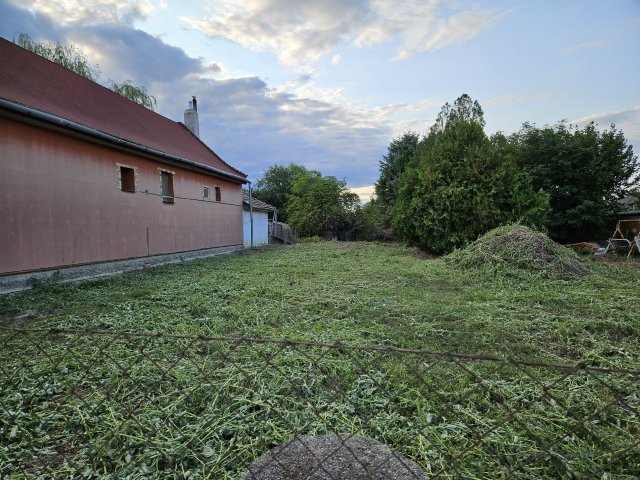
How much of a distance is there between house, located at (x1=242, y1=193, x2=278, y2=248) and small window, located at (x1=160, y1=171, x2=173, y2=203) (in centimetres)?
573

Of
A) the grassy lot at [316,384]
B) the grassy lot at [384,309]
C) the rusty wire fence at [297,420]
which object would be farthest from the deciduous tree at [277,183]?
the rusty wire fence at [297,420]

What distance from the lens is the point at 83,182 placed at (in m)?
7.77

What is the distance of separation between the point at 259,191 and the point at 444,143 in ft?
81.9

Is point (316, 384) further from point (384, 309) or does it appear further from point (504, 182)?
point (504, 182)

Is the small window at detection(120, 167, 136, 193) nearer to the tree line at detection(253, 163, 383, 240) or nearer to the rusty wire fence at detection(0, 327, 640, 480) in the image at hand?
the rusty wire fence at detection(0, 327, 640, 480)

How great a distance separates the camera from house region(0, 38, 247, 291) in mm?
6418

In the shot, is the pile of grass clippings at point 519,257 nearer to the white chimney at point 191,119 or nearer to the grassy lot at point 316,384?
the grassy lot at point 316,384

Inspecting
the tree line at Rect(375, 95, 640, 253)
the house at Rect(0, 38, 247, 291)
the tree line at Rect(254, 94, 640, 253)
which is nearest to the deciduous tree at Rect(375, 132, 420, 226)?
the tree line at Rect(254, 94, 640, 253)

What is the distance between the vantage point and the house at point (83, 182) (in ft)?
21.1

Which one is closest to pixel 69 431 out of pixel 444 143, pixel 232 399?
pixel 232 399

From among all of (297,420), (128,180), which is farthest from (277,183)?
(297,420)

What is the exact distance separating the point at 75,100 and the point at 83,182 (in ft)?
8.58

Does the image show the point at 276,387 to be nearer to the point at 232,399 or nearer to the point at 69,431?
the point at 232,399

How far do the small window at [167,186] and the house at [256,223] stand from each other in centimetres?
573
